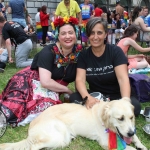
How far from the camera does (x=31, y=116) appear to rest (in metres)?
3.44

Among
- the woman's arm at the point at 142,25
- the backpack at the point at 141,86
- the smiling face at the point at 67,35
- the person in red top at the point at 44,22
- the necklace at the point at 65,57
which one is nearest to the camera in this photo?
the smiling face at the point at 67,35

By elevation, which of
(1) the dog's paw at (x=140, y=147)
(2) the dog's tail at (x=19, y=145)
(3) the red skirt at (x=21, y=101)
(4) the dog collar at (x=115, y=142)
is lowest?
(1) the dog's paw at (x=140, y=147)

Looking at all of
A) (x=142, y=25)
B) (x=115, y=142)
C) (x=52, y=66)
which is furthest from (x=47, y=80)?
(x=142, y=25)

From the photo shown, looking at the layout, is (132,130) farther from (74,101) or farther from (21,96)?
(21,96)

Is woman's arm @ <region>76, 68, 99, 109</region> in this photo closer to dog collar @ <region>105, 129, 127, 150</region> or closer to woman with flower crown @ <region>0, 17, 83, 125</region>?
woman with flower crown @ <region>0, 17, 83, 125</region>

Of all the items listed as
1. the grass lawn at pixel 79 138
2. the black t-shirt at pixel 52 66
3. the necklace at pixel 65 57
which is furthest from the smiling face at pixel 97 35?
the grass lawn at pixel 79 138

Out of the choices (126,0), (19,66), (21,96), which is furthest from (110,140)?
(126,0)

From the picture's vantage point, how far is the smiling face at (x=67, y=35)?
349 centimetres

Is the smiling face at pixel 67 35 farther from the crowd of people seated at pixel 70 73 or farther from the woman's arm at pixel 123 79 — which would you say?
the woman's arm at pixel 123 79

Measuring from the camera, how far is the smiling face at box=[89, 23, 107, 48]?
10.7 feet

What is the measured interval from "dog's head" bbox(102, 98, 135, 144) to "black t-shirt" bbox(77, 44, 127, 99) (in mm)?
880

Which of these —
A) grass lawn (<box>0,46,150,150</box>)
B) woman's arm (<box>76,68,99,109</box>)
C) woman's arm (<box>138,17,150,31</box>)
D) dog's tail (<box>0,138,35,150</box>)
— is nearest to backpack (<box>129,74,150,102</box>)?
grass lawn (<box>0,46,150,150</box>)

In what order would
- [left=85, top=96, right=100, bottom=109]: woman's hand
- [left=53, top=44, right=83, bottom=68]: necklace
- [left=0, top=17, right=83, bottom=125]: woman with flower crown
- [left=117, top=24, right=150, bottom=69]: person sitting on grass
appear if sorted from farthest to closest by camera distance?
[left=117, top=24, right=150, bottom=69]: person sitting on grass → [left=53, top=44, right=83, bottom=68]: necklace → [left=0, top=17, right=83, bottom=125]: woman with flower crown → [left=85, top=96, right=100, bottom=109]: woman's hand

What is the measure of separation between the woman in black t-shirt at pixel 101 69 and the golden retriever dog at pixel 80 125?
1.10ft
